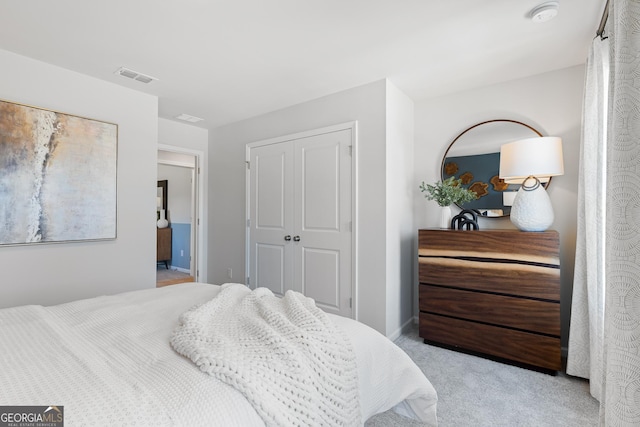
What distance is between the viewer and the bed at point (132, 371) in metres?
0.76

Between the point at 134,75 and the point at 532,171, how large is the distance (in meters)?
3.35

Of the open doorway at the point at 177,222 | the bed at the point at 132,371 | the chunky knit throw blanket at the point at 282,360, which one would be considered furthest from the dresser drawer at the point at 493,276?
the open doorway at the point at 177,222

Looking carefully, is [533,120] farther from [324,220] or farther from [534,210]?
[324,220]

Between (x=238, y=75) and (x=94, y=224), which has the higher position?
(x=238, y=75)

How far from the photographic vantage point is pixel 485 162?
291 cm

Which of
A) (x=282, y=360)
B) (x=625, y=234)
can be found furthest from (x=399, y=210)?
(x=282, y=360)

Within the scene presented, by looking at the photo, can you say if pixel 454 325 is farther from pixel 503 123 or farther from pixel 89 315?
pixel 89 315

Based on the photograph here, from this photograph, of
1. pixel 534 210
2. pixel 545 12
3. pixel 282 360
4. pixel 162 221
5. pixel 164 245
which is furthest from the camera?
pixel 162 221

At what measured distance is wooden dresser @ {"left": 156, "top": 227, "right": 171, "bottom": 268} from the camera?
237 inches

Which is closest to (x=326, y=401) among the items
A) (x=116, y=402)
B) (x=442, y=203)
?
(x=116, y=402)

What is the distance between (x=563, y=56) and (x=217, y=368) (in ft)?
10.3

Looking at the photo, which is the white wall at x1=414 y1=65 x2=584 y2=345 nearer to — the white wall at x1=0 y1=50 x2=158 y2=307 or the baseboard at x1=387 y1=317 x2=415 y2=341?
the baseboard at x1=387 y1=317 x2=415 y2=341

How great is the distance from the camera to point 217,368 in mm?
887

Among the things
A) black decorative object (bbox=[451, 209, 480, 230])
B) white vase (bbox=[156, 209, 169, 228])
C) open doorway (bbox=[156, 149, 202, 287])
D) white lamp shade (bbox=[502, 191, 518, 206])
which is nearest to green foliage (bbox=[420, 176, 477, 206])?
black decorative object (bbox=[451, 209, 480, 230])
